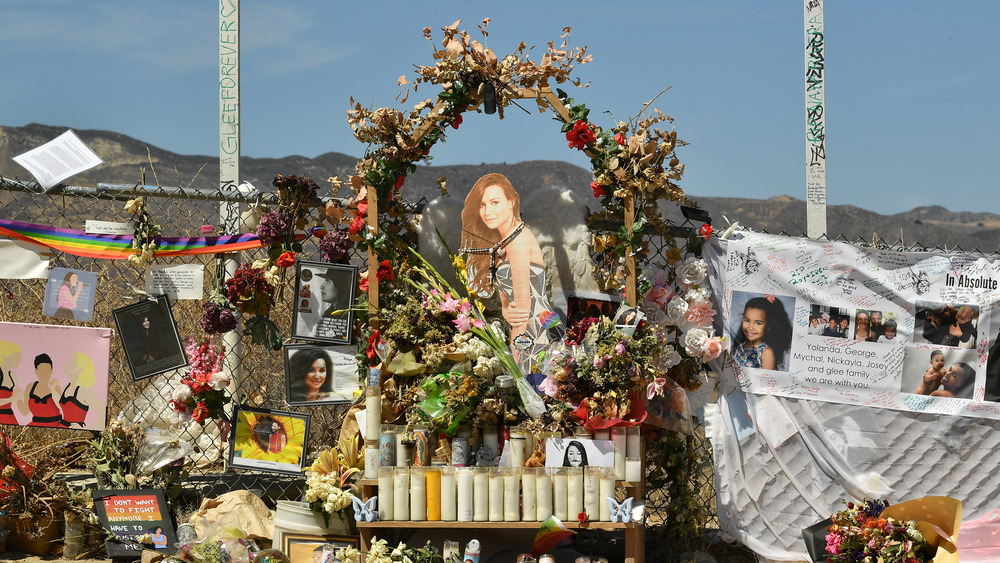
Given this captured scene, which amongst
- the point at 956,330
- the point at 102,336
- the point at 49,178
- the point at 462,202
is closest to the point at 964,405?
the point at 956,330

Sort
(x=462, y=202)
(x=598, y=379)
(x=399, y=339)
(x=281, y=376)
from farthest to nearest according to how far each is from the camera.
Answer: (x=281, y=376) < (x=462, y=202) < (x=399, y=339) < (x=598, y=379)

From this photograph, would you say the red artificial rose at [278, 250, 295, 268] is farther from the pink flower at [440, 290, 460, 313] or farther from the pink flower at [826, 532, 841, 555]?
the pink flower at [826, 532, 841, 555]

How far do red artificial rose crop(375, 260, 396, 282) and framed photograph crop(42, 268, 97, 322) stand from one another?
6.13ft

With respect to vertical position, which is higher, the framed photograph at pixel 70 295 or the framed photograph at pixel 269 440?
the framed photograph at pixel 70 295

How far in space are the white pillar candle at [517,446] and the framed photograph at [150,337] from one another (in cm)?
227

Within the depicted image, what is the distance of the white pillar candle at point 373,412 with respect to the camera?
4844mm

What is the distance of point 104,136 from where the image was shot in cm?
4200

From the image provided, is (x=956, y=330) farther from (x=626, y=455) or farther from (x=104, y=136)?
(x=104, y=136)

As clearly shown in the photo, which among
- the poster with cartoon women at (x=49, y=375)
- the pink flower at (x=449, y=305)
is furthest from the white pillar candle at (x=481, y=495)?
the poster with cartoon women at (x=49, y=375)

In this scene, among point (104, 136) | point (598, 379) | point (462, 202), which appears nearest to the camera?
point (598, 379)

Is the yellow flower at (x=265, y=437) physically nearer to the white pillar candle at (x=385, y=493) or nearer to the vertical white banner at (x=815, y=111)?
the white pillar candle at (x=385, y=493)

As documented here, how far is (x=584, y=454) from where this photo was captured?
4.69 meters

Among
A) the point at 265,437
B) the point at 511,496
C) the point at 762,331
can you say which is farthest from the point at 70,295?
the point at 762,331

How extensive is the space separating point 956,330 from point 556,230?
2.37 m
